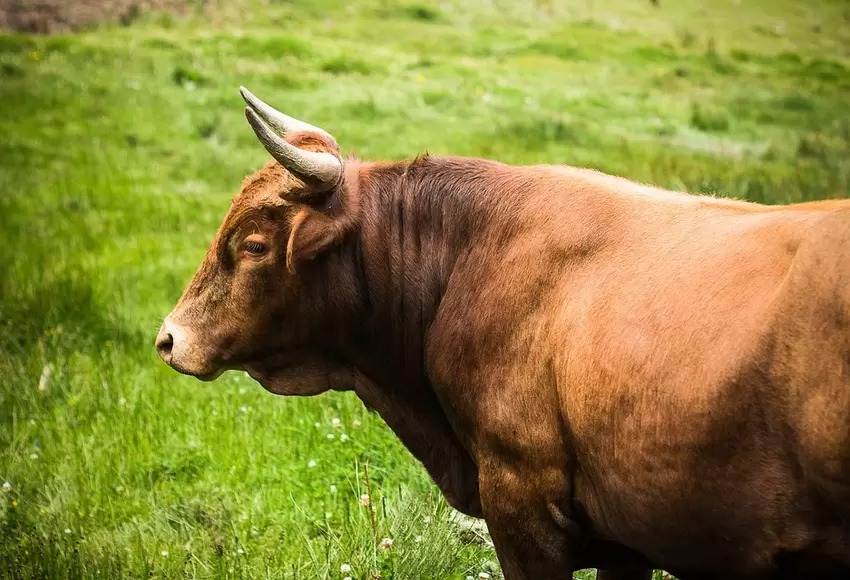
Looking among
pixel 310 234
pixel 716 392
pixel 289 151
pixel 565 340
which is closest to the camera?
pixel 716 392

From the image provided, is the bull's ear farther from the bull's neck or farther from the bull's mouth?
the bull's mouth

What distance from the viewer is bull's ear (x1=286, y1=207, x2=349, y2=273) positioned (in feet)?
13.4

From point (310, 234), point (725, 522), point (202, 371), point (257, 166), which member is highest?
point (310, 234)

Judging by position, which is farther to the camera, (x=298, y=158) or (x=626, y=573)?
(x=626, y=573)

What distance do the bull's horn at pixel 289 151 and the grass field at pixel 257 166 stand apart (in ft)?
4.59

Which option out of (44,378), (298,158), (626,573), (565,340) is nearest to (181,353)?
(298,158)

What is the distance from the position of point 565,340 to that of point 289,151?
1.25 meters

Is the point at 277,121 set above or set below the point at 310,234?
above

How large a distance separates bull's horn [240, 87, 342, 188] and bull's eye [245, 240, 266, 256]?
1.24ft

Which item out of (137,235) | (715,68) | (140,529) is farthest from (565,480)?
(715,68)

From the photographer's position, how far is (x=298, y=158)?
397 centimetres

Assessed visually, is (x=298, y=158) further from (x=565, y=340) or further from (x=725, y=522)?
(x=725, y=522)

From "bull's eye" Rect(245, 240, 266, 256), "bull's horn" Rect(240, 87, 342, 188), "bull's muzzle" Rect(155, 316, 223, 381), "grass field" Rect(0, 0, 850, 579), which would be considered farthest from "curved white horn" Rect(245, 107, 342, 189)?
"grass field" Rect(0, 0, 850, 579)

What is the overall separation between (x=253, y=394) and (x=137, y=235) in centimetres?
391
